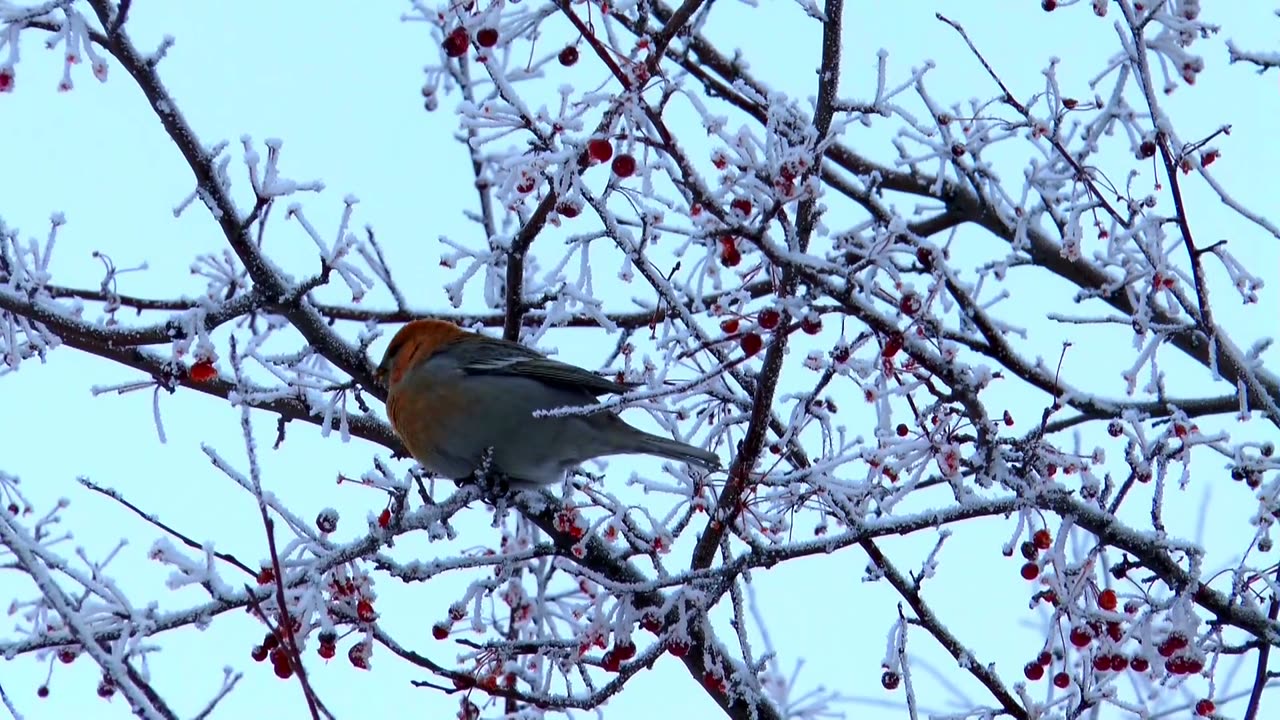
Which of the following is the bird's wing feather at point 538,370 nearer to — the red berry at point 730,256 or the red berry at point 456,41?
the red berry at point 730,256

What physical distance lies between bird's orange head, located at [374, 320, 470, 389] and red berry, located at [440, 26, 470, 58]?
204 centimetres

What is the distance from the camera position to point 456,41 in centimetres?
379

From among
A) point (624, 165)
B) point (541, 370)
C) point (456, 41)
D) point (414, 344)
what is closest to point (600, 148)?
point (624, 165)

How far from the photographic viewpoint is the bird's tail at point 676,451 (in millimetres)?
4387

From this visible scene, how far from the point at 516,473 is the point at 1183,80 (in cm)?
249

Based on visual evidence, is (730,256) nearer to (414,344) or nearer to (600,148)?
(600,148)

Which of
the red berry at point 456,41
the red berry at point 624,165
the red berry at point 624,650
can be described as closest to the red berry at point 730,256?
the red berry at point 624,165

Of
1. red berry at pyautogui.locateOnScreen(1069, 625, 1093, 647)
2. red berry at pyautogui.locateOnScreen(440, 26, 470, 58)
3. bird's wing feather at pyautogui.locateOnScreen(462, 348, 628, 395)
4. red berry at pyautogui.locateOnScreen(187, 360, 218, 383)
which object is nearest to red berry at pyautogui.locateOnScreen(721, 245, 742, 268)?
red berry at pyautogui.locateOnScreen(440, 26, 470, 58)

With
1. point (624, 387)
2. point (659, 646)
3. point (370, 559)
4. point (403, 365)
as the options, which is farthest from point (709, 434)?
point (403, 365)

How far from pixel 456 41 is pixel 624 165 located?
2.36 feet

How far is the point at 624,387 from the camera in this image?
4.69 metres

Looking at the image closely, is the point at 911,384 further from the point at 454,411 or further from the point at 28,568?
the point at 28,568

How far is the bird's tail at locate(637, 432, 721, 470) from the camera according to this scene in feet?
14.4

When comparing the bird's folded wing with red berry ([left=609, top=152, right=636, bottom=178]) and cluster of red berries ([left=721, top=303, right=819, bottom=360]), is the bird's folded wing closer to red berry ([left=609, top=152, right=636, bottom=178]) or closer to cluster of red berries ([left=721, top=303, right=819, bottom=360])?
red berry ([left=609, top=152, right=636, bottom=178])
